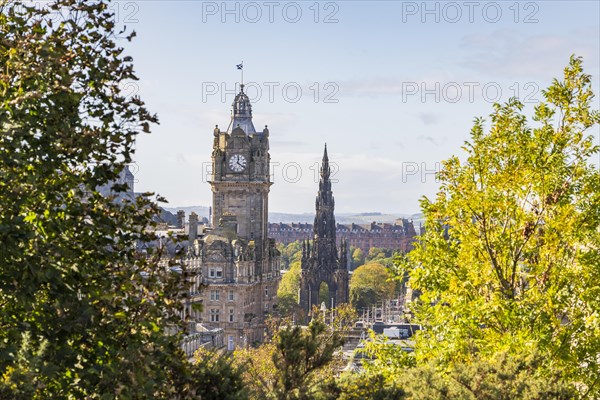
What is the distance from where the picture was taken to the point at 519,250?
21.1 metres

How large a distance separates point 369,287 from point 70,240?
140m

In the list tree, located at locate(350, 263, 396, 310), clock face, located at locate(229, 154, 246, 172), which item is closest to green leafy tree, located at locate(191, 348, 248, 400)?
clock face, located at locate(229, 154, 246, 172)

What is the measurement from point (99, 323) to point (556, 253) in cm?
1156

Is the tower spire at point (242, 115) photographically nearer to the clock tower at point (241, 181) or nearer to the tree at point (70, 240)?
the clock tower at point (241, 181)

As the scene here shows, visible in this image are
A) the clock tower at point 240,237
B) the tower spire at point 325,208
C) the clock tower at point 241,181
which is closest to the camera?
the clock tower at point 240,237

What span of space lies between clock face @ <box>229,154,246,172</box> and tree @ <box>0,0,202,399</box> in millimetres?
90859

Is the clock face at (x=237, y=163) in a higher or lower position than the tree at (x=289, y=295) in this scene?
higher

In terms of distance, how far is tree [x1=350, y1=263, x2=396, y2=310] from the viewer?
144 metres

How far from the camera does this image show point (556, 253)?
20.6 m

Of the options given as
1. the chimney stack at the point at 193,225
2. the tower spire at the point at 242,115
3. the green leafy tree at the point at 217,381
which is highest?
the tower spire at the point at 242,115

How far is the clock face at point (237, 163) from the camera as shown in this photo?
105 metres

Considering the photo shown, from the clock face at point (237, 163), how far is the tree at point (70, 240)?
3577 inches

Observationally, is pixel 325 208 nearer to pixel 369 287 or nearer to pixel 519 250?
pixel 369 287

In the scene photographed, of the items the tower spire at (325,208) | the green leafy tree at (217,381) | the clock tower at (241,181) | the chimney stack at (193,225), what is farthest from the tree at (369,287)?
the green leafy tree at (217,381)
